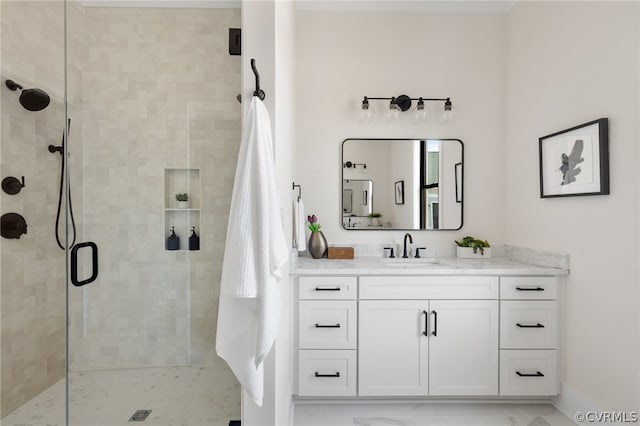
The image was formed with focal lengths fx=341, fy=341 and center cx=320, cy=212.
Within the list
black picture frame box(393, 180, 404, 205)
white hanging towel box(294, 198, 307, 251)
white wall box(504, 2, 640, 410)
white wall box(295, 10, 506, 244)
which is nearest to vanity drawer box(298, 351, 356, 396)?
white hanging towel box(294, 198, 307, 251)

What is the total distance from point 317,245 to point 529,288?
144 cm

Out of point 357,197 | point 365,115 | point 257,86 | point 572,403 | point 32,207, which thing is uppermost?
point 365,115

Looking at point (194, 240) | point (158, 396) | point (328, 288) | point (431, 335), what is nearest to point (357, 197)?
point (328, 288)

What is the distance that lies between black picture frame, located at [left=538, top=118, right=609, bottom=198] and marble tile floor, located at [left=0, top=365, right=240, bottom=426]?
219 centimetres

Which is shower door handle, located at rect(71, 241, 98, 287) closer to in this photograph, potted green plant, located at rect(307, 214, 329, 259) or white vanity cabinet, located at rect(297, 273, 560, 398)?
white vanity cabinet, located at rect(297, 273, 560, 398)

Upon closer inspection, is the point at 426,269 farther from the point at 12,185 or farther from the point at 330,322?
the point at 12,185

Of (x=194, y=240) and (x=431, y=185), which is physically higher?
(x=431, y=185)

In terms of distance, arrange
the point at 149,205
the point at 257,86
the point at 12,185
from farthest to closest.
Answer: the point at 149,205 < the point at 12,185 < the point at 257,86

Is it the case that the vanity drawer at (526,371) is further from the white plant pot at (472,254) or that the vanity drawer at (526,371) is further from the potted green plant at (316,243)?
the potted green plant at (316,243)

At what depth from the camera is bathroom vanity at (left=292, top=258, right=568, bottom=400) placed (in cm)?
216

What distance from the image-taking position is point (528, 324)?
2.17 m

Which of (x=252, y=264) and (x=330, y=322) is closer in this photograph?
(x=252, y=264)

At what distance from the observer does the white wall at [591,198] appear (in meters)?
1.73

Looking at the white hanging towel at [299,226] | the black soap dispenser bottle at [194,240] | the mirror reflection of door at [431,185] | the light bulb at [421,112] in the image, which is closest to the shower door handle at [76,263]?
the black soap dispenser bottle at [194,240]
